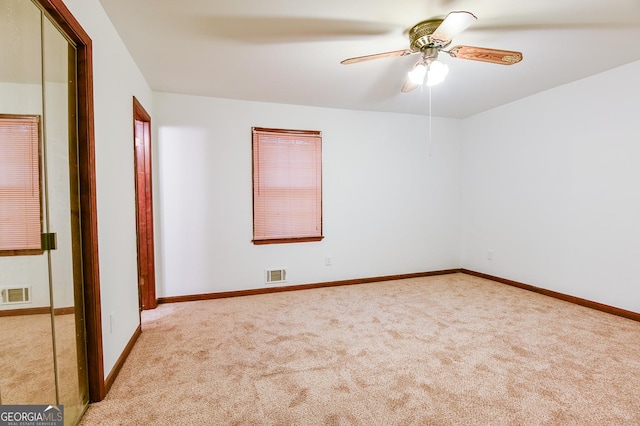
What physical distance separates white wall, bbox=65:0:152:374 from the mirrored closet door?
211 mm

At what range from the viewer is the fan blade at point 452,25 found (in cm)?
171

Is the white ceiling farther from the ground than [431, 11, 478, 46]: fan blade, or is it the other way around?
the white ceiling

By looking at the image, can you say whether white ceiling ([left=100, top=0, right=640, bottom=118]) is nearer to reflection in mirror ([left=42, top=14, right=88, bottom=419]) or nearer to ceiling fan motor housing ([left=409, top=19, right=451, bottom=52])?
ceiling fan motor housing ([left=409, top=19, right=451, bottom=52])

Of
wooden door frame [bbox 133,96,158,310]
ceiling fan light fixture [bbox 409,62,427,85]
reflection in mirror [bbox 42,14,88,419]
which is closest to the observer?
reflection in mirror [bbox 42,14,88,419]

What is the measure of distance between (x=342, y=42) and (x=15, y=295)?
2546 mm

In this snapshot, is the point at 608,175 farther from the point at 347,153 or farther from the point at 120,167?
the point at 120,167

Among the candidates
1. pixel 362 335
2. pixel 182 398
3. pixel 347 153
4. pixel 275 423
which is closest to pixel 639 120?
pixel 347 153

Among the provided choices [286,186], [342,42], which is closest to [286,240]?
[286,186]

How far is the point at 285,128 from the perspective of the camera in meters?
4.06

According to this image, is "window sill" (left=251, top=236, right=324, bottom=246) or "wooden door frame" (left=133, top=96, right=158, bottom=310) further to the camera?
"window sill" (left=251, top=236, right=324, bottom=246)

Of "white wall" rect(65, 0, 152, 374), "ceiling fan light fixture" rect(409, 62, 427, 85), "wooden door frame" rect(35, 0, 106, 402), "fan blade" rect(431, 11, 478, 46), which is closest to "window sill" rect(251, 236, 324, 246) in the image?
"white wall" rect(65, 0, 152, 374)

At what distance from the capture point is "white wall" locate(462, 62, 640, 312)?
3064mm

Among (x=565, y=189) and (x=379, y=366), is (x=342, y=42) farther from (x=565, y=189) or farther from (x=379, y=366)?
(x=565, y=189)

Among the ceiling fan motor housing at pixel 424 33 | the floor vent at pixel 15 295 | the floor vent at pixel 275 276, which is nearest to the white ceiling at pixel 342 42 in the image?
the ceiling fan motor housing at pixel 424 33
